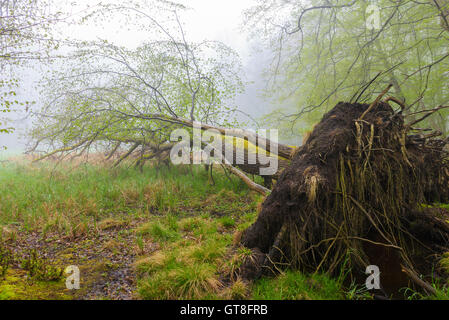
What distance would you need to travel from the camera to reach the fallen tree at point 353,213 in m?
2.54

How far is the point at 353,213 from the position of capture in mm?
2625

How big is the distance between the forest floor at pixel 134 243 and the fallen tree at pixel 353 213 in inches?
10.4

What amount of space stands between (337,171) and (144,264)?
2.77m

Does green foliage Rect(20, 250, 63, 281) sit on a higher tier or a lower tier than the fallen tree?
lower

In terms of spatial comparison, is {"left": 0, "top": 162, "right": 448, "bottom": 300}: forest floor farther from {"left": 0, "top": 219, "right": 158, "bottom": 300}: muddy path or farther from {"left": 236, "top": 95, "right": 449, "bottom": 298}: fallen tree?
{"left": 236, "top": 95, "right": 449, "bottom": 298}: fallen tree

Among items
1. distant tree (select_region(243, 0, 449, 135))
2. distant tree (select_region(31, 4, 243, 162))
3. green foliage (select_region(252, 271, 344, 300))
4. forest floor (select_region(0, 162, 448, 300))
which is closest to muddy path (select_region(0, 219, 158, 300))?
forest floor (select_region(0, 162, 448, 300))

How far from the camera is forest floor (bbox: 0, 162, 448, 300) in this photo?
8.03 ft

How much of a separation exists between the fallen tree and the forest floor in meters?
0.26

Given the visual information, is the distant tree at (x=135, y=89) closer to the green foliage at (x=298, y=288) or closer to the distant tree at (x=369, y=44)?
the distant tree at (x=369, y=44)

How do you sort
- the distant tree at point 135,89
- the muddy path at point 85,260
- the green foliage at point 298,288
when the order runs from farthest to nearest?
1. the distant tree at point 135,89
2. the muddy path at point 85,260
3. the green foliage at point 298,288

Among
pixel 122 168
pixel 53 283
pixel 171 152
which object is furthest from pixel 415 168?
pixel 122 168

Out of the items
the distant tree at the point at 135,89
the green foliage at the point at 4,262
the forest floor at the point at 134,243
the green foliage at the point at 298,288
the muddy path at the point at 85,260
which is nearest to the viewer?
the green foliage at the point at 298,288

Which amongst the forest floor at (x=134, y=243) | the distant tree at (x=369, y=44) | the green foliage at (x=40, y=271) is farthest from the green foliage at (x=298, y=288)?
the distant tree at (x=369, y=44)

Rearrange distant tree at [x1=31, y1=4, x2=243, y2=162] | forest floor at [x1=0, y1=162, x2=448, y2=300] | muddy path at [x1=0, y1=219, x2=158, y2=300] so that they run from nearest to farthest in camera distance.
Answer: forest floor at [x1=0, y1=162, x2=448, y2=300] < muddy path at [x1=0, y1=219, x2=158, y2=300] < distant tree at [x1=31, y1=4, x2=243, y2=162]
